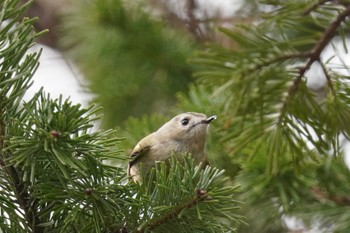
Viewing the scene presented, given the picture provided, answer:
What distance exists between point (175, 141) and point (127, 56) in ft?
2.23

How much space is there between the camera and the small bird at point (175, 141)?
248cm

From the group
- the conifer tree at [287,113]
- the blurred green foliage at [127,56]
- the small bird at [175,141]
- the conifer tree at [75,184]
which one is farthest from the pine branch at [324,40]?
the blurred green foliage at [127,56]

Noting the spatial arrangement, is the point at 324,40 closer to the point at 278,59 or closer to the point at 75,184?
the point at 278,59

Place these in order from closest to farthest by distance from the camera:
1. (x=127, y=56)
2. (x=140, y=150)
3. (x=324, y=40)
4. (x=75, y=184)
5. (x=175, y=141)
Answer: (x=75, y=184)
(x=324, y=40)
(x=140, y=150)
(x=175, y=141)
(x=127, y=56)

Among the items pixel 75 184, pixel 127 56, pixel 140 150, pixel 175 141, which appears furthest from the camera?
pixel 127 56

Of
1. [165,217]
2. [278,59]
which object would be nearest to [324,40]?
[278,59]

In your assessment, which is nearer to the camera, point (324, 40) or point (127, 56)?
point (324, 40)

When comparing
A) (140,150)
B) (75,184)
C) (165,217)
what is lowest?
(165,217)

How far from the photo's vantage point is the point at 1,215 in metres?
1.67

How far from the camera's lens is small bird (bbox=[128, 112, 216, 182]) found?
2484 mm

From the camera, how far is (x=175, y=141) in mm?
2744

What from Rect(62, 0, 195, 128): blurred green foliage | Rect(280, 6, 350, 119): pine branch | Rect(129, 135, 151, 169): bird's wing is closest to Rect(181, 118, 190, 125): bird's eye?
Rect(129, 135, 151, 169): bird's wing

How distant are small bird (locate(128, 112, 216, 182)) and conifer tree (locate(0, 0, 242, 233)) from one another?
2.52 feet

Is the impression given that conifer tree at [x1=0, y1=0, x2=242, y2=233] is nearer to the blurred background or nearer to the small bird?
the small bird
